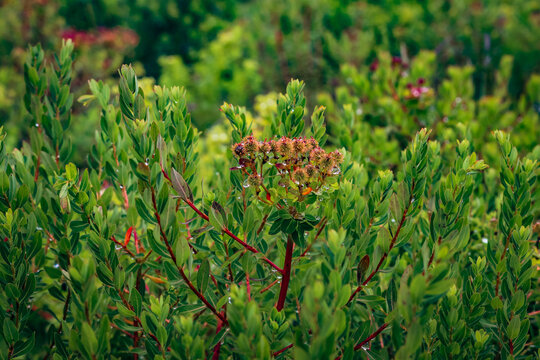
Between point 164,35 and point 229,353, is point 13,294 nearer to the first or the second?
point 229,353

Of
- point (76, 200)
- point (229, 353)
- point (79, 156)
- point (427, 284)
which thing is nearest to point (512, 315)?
point (427, 284)

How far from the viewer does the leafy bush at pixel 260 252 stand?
744mm

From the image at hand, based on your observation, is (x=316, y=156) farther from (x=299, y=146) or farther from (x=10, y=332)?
(x=10, y=332)

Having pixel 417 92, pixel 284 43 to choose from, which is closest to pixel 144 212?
pixel 417 92

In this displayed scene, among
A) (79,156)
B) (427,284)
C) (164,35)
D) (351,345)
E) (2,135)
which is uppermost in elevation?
(2,135)

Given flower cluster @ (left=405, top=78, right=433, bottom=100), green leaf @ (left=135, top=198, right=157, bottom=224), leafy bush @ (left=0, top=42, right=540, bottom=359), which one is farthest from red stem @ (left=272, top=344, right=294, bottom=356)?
flower cluster @ (left=405, top=78, right=433, bottom=100)

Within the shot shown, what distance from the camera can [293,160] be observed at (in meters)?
0.87

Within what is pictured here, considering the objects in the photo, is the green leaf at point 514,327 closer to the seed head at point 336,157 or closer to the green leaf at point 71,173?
the seed head at point 336,157

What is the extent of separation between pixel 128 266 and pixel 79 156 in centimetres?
530

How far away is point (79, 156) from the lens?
18.9ft

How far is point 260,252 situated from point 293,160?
207 millimetres

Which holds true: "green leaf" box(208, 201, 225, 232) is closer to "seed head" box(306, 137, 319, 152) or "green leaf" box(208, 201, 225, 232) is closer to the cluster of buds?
the cluster of buds

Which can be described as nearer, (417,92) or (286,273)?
(286,273)

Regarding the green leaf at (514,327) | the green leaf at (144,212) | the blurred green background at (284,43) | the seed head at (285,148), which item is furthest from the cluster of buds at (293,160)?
the blurred green background at (284,43)
